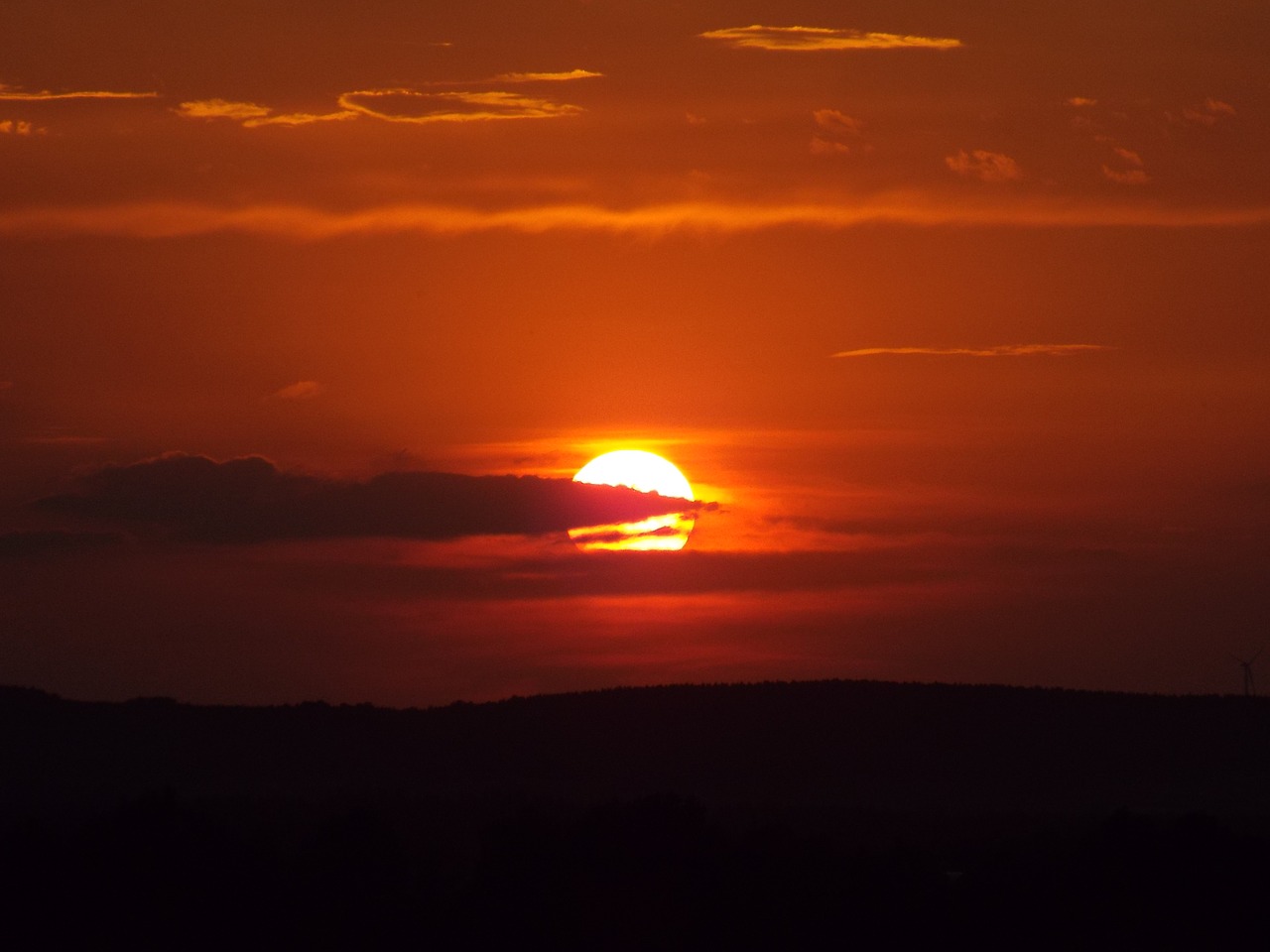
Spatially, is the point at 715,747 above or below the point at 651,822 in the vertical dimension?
above

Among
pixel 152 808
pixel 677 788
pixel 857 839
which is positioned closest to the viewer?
pixel 152 808

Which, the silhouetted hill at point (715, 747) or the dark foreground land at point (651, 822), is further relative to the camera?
the silhouetted hill at point (715, 747)

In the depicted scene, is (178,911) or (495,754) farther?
(495,754)

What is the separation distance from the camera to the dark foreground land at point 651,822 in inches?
1483

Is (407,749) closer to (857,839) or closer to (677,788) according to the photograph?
(677,788)

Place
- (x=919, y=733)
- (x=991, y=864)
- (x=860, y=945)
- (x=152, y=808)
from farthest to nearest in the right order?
(x=919, y=733)
(x=152, y=808)
(x=991, y=864)
(x=860, y=945)

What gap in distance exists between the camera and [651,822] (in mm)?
45469

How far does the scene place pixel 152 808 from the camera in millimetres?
46438

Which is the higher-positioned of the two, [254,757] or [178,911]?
[254,757]

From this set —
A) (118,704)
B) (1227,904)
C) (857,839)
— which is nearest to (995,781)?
(857,839)

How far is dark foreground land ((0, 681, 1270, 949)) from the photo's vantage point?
1483 inches

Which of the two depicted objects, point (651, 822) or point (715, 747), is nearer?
point (651, 822)

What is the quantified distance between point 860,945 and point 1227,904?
8048mm

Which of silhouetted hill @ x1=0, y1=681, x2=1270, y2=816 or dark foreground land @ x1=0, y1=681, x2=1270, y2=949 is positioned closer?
dark foreground land @ x1=0, y1=681, x2=1270, y2=949
